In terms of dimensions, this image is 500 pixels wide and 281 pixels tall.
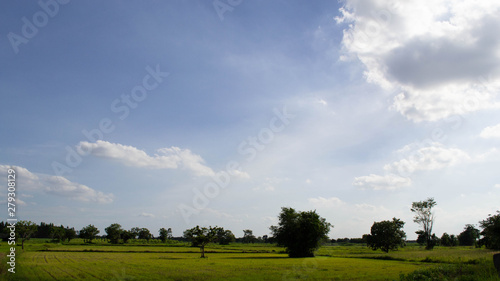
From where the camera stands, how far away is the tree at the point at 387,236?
103 m

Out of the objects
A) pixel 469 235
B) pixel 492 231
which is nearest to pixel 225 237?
pixel 469 235

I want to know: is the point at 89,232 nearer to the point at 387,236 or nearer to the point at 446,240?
the point at 387,236

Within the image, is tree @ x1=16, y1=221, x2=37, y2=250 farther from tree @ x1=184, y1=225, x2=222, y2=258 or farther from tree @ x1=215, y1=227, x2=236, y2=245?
tree @ x1=215, y1=227, x2=236, y2=245

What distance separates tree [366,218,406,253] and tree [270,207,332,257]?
2617cm

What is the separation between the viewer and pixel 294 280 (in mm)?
29828

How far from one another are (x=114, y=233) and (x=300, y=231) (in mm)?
144117

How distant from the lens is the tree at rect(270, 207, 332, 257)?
8328cm

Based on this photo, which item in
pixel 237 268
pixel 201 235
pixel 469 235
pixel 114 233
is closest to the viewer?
pixel 237 268

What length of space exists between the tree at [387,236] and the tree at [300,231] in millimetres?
26170

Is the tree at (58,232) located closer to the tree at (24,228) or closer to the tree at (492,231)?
the tree at (24,228)

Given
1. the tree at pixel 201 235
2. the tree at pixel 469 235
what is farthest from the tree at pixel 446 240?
the tree at pixel 201 235

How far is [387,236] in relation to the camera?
102688mm

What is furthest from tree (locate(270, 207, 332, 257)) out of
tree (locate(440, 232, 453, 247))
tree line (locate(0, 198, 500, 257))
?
tree (locate(440, 232, 453, 247))

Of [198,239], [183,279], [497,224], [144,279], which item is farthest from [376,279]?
[198,239]
